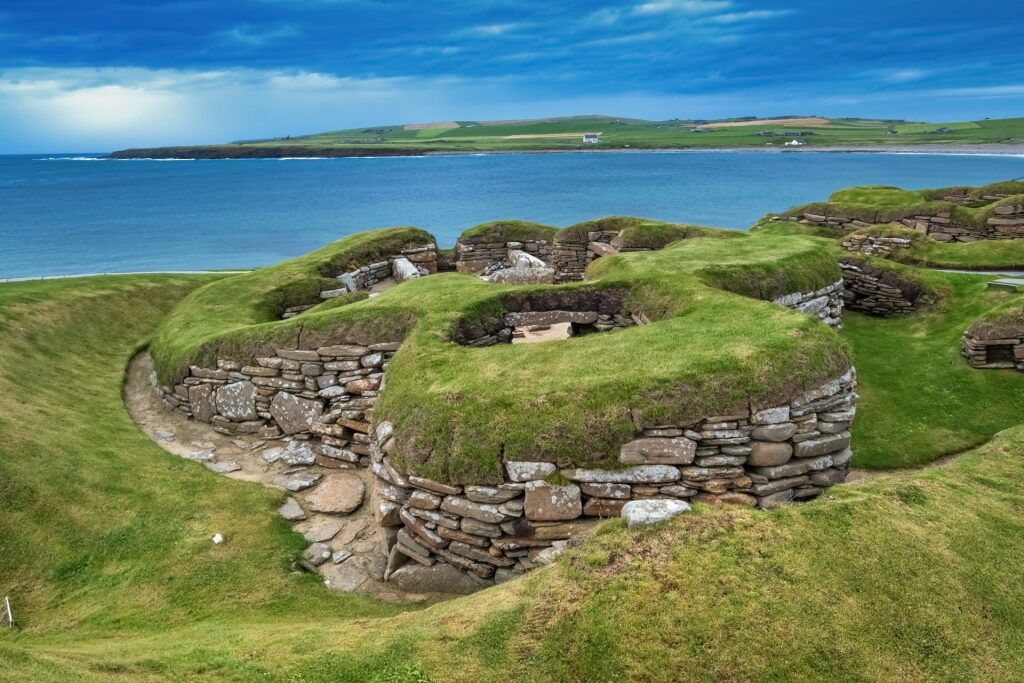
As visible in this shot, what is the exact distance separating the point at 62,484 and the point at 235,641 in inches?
252

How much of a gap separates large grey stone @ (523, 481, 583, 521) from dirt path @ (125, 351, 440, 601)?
2149 millimetres

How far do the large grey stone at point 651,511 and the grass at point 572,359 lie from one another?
144 centimetres

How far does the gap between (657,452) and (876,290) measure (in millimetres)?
15214

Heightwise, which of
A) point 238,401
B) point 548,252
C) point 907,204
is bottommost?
point 238,401

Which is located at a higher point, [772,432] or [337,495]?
[772,432]

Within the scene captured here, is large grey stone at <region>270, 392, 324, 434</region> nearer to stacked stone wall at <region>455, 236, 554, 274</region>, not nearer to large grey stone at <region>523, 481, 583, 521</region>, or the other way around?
large grey stone at <region>523, 481, 583, 521</region>

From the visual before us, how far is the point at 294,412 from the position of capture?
1402cm

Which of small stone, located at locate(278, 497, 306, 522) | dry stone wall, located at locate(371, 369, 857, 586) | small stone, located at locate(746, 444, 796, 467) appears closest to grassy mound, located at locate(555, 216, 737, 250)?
dry stone wall, located at locate(371, 369, 857, 586)

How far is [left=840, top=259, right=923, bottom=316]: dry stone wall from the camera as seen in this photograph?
1891 centimetres

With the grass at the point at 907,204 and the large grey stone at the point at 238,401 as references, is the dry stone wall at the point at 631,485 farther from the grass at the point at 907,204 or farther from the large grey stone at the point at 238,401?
the grass at the point at 907,204

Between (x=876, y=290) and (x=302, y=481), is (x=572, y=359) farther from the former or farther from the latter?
(x=876, y=290)

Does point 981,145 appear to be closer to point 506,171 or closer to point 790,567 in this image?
point 506,171

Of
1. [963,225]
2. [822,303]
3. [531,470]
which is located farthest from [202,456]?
[963,225]

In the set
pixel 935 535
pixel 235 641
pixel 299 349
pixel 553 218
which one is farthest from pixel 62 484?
pixel 553 218
